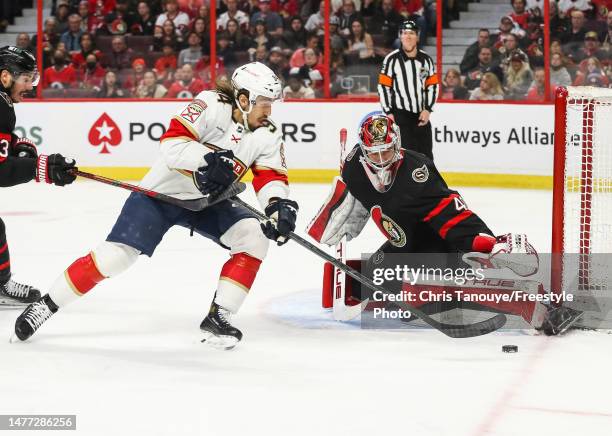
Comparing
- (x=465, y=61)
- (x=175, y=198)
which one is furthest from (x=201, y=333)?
(x=465, y=61)

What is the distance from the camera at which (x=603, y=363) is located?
3.52 meters

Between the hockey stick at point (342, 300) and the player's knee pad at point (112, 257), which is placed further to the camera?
the hockey stick at point (342, 300)

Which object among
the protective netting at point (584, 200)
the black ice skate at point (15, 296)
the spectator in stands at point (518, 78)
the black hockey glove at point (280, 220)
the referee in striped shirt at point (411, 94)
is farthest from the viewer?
the spectator in stands at point (518, 78)

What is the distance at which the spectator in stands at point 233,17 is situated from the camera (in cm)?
855

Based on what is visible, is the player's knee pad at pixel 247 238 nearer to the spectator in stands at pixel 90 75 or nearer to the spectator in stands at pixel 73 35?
the spectator in stands at pixel 90 75

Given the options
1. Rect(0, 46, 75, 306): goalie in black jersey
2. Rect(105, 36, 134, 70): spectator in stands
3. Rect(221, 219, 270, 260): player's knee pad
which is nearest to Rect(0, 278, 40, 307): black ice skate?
Rect(0, 46, 75, 306): goalie in black jersey

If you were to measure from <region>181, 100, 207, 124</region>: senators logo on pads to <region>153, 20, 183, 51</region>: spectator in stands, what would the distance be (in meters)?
5.17

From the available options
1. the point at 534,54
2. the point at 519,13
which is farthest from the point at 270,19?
the point at 534,54

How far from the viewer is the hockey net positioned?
12.7 ft

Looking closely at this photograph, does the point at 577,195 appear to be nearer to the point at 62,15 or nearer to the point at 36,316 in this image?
the point at 36,316

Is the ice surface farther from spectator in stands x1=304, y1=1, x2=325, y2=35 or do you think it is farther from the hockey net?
spectator in stands x1=304, y1=1, x2=325, y2=35

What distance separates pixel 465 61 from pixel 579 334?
4.56 m

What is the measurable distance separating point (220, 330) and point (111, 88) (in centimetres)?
515

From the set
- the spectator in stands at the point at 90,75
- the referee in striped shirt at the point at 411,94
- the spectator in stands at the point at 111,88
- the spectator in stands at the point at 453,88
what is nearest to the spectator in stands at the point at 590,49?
the spectator in stands at the point at 453,88
